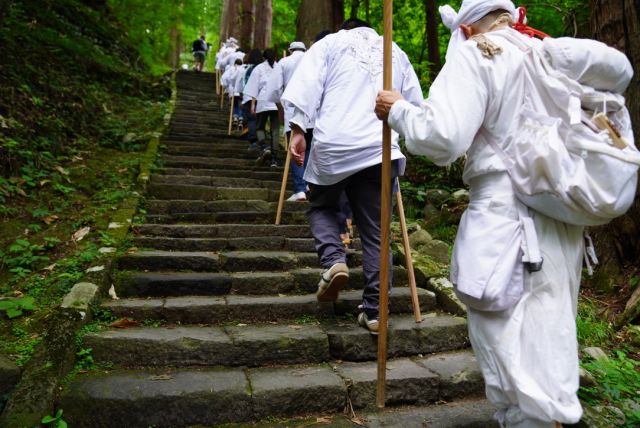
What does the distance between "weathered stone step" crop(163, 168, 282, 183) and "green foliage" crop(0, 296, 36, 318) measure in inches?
147

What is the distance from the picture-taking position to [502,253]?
183cm

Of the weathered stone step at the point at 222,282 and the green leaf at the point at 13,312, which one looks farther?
the weathered stone step at the point at 222,282

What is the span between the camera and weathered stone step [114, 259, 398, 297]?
12.5 feet

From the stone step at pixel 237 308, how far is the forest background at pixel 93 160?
2.09 ft

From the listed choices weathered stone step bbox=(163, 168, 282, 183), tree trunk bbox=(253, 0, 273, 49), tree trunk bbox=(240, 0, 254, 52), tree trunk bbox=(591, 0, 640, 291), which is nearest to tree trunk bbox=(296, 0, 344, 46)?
weathered stone step bbox=(163, 168, 282, 183)

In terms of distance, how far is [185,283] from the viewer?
3893 millimetres

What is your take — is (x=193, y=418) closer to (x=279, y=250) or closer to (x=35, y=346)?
(x=35, y=346)

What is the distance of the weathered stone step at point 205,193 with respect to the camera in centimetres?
620

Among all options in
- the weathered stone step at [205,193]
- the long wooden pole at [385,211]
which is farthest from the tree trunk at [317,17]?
the long wooden pole at [385,211]

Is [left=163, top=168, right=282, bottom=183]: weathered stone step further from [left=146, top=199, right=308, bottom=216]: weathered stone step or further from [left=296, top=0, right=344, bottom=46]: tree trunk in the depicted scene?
[left=296, top=0, right=344, bottom=46]: tree trunk

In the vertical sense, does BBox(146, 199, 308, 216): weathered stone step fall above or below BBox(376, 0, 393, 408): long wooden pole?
below

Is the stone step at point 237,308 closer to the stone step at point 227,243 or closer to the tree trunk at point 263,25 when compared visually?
the stone step at point 227,243

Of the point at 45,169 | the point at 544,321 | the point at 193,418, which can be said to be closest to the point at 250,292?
the point at 193,418

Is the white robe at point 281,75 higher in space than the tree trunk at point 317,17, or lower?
lower
